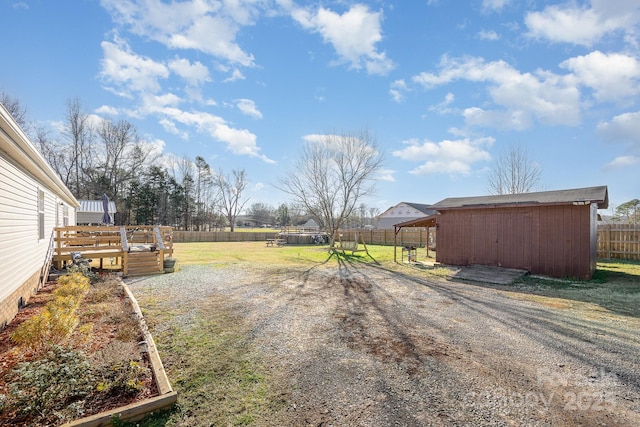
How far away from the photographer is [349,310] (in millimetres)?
5832

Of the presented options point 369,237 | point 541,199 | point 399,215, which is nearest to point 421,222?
point 541,199

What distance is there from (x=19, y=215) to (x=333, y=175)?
1666cm

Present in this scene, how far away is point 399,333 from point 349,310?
1.49m

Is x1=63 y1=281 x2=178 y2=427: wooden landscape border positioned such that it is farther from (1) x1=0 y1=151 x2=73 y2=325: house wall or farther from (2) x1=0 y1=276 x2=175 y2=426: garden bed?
(1) x1=0 y1=151 x2=73 y2=325: house wall

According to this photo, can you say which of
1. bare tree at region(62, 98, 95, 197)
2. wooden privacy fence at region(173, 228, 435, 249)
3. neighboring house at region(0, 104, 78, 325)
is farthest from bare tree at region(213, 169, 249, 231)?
neighboring house at region(0, 104, 78, 325)

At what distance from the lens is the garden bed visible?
238 centimetres

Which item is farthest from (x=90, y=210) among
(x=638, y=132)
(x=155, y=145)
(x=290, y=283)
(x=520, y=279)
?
(x=638, y=132)

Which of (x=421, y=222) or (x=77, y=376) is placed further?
(x=421, y=222)

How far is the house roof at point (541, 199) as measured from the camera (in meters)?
9.30

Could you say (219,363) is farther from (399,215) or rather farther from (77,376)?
(399,215)

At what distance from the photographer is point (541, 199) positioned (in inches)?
404

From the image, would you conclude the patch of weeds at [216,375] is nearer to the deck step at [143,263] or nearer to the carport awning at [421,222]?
the deck step at [143,263]

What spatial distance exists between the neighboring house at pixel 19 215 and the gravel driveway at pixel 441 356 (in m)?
2.29

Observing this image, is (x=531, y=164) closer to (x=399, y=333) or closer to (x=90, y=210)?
(x=399, y=333)
